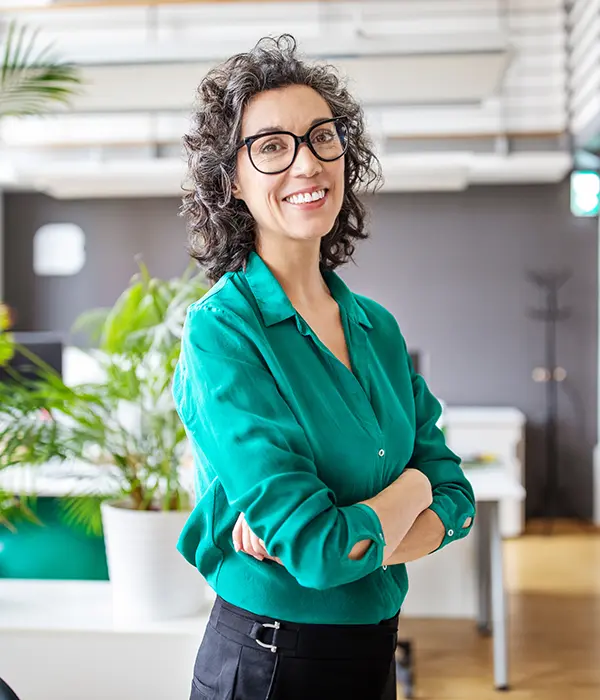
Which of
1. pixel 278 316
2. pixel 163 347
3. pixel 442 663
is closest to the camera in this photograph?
pixel 278 316

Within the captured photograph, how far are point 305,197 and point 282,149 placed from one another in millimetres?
77

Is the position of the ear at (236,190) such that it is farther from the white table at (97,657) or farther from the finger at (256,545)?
the white table at (97,657)

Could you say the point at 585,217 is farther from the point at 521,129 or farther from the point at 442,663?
the point at 442,663

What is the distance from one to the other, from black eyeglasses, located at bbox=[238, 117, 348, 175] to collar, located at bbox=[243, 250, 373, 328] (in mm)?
145

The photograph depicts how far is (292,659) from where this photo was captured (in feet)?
4.22

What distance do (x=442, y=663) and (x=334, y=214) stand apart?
3.33m

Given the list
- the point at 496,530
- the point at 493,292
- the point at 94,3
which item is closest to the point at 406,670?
the point at 496,530

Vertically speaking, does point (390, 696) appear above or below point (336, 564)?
below

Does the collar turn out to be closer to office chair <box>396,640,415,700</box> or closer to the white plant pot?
the white plant pot

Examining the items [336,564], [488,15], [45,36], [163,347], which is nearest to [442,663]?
[163,347]

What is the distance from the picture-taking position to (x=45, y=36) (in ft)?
22.6

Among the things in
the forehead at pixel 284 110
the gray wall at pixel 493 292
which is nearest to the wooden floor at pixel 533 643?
the gray wall at pixel 493 292

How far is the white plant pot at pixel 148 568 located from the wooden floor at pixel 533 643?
1.66 meters

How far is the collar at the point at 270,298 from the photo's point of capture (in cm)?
131
